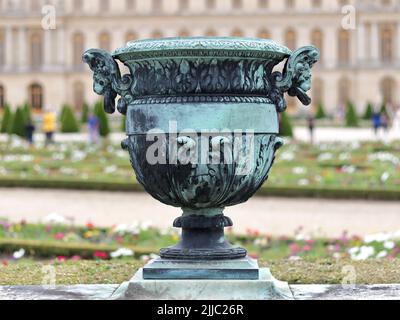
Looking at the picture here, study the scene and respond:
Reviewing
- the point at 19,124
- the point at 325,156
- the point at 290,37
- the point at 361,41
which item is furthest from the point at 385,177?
the point at 290,37

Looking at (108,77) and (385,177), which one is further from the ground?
(108,77)

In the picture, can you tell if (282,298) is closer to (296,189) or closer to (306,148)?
(296,189)

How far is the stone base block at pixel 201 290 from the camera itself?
4.34m

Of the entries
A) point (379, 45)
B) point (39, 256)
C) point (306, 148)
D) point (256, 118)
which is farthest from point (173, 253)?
point (379, 45)

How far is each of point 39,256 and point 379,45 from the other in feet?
140

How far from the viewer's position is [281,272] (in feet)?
17.4

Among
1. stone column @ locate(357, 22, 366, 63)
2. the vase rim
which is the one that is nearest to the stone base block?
the vase rim

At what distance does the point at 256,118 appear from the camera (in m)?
4.53

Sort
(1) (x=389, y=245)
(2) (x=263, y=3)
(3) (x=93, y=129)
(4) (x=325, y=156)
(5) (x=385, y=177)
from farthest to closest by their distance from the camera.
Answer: (2) (x=263, y=3) < (3) (x=93, y=129) < (4) (x=325, y=156) < (5) (x=385, y=177) < (1) (x=389, y=245)

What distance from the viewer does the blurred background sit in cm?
894

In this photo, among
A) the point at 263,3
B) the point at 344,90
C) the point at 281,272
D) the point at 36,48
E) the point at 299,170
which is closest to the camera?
the point at 281,272

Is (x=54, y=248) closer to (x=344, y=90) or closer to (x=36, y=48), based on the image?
(x=344, y=90)

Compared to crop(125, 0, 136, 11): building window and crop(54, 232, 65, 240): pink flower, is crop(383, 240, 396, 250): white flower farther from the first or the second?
crop(125, 0, 136, 11): building window

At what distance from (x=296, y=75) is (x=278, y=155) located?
38.9 feet
